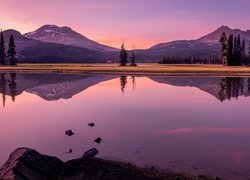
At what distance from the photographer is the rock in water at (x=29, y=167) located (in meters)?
12.4

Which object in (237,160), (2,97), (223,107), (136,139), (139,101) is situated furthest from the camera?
(2,97)

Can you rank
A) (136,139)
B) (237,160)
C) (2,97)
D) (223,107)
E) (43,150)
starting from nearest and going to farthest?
(237,160), (43,150), (136,139), (223,107), (2,97)

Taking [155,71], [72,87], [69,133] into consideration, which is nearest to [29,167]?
[69,133]

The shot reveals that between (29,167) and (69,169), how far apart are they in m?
1.77

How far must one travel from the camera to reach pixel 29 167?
13.3 m

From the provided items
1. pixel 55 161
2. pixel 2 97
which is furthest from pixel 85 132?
pixel 2 97

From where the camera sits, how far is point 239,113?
33344 millimetres

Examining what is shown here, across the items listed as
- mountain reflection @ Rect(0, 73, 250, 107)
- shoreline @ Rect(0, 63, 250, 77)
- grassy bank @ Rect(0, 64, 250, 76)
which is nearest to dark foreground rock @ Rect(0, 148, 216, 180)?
mountain reflection @ Rect(0, 73, 250, 107)

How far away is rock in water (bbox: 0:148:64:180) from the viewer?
1244 cm

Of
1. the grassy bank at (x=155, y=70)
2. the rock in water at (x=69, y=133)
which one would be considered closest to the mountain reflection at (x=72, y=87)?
the rock in water at (x=69, y=133)

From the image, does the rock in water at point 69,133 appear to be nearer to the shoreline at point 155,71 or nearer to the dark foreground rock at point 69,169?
the dark foreground rock at point 69,169

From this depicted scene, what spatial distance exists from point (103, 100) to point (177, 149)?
22.2m

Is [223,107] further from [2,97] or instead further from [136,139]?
[2,97]

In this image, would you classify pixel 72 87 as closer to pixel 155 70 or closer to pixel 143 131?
pixel 143 131
